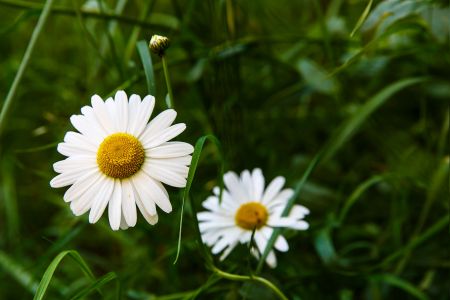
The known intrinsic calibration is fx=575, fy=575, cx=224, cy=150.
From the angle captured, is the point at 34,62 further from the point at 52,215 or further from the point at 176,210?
the point at 176,210

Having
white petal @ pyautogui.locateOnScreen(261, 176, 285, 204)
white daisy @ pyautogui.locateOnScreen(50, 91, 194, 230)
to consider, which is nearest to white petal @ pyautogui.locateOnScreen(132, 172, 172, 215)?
white daisy @ pyautogui.locateOnScreen(50, 91, 194, 230)

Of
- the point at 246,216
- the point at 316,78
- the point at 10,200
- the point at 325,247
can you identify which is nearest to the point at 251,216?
the point at 246,216

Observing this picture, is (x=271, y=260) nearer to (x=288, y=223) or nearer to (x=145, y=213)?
(x=288, y=223)

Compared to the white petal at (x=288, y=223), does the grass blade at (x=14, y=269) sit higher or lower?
lower

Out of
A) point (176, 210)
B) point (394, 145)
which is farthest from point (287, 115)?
point (176, 210)

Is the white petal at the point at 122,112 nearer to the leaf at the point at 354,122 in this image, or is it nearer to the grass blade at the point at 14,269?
the leaf at the point at 354,122

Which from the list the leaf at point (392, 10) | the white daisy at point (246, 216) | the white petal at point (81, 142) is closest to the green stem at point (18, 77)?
the white petal at point (81, 142)

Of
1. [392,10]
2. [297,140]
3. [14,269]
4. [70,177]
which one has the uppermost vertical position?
[392,10]
